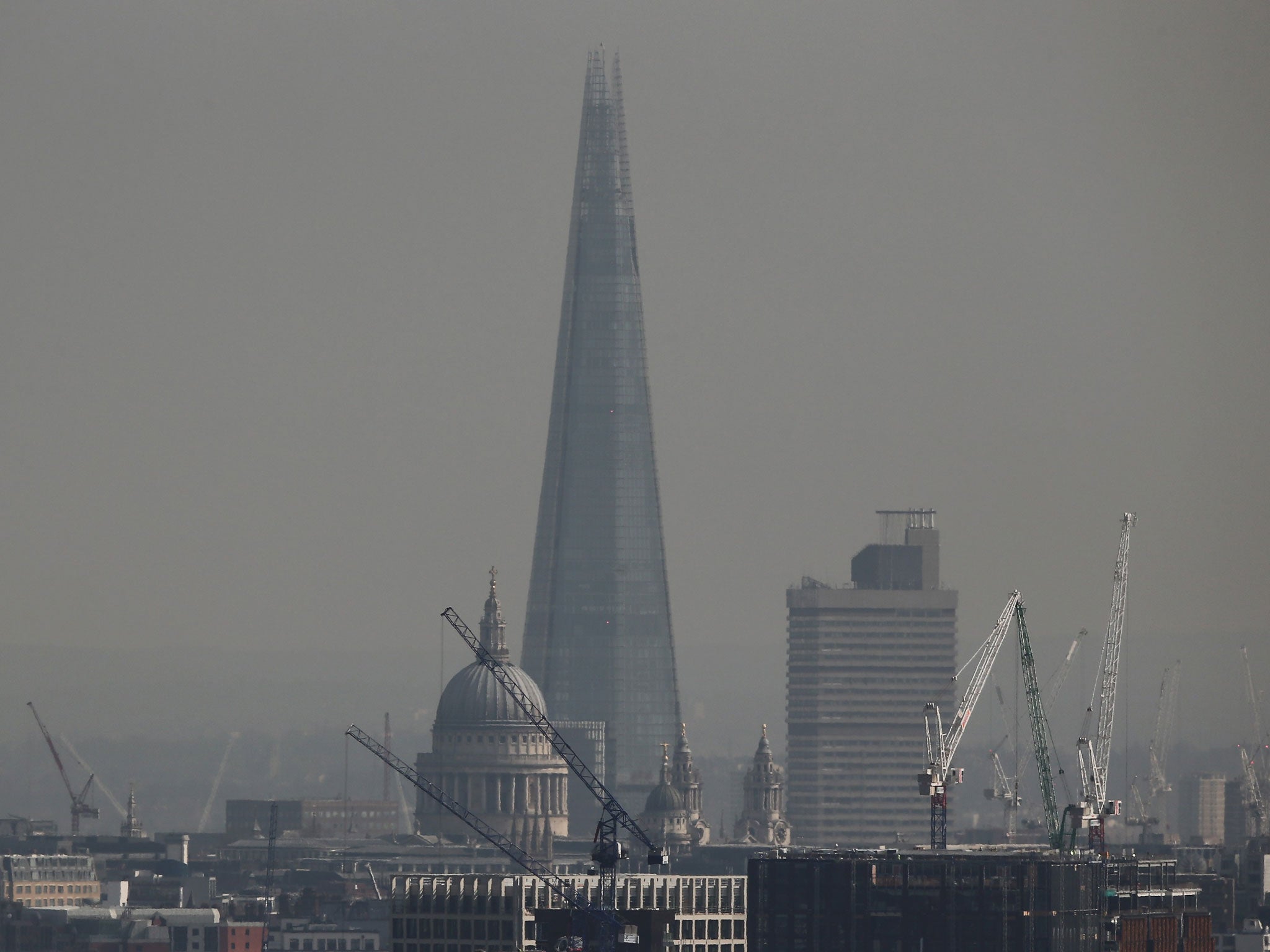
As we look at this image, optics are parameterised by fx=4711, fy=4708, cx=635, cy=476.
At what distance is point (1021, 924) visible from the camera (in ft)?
634

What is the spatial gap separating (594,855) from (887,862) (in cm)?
1764

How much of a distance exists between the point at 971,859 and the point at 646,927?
51.8 feet

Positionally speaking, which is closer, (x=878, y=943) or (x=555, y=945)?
(x=555, y=945)

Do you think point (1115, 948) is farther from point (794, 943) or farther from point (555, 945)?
point (555, 945)

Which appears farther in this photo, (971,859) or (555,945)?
(971,859)

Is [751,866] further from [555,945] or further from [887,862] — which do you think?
[555,945]

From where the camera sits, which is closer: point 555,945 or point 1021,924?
point 555,945

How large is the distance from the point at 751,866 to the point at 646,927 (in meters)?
13.8

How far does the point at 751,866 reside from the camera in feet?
656

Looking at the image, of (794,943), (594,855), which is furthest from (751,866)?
(594,855)

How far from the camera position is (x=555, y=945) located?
592 feet

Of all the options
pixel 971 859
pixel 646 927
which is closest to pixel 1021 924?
pixel 971 859

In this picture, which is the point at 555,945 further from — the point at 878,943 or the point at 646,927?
the point at 878,943

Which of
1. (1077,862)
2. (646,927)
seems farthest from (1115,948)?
(646,927)
